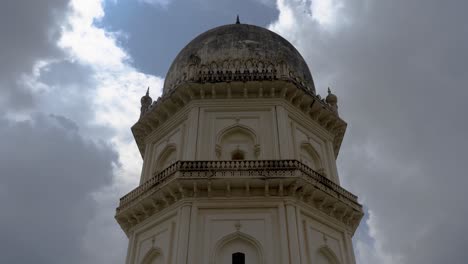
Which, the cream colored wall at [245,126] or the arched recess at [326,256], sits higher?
the cream colored wall at [245,126]

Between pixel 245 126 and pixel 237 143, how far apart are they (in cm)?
83

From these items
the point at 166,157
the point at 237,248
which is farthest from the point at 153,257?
the point at 166,157

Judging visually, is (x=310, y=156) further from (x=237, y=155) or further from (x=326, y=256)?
Result: (x=326, y=256)

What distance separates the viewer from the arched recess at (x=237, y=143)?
19422 millimetres

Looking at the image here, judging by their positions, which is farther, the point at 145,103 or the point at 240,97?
the point at 145,103

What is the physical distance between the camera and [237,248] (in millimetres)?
16734

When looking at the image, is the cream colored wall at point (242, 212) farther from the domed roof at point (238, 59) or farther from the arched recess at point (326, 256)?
the domed roof at point (238, 59)

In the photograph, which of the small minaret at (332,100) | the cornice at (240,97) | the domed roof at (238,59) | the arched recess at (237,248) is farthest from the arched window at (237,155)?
the small minaret at (332,100)

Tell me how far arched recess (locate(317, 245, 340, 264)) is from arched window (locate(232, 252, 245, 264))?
3.09 meters

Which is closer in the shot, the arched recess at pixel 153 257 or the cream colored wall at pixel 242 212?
the cream colored wall at pixel 242 212

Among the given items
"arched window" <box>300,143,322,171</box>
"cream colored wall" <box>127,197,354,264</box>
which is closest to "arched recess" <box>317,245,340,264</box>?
"cream colored wall" <box>127,197,354,264</box>

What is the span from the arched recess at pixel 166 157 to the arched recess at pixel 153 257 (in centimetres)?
430

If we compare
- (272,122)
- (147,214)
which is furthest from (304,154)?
(147,214)

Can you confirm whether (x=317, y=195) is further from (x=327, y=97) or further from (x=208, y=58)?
(x=208, y=58)
